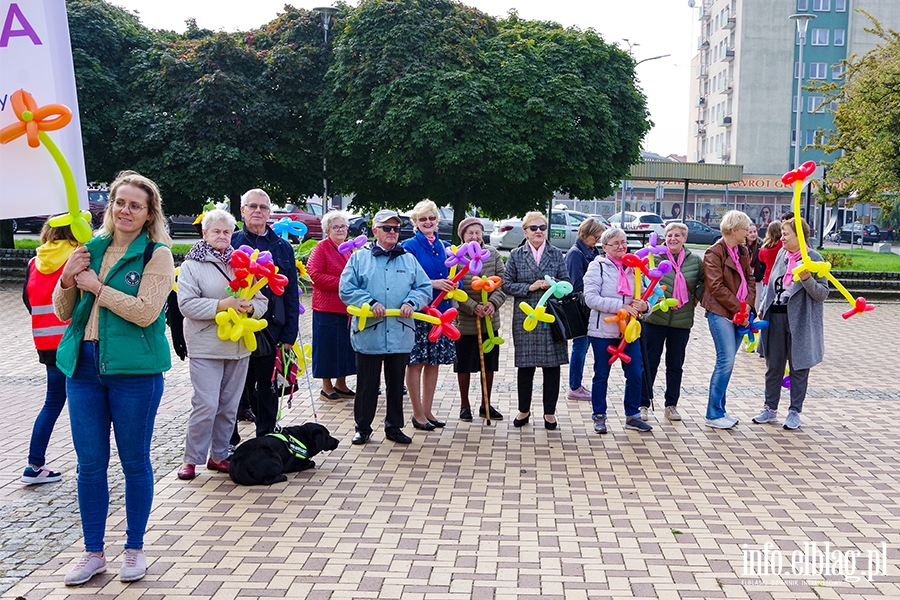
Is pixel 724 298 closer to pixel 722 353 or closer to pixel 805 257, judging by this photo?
pixel 722 353

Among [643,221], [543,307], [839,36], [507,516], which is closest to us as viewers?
[507,516]

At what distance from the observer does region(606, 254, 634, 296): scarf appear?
7406 mm

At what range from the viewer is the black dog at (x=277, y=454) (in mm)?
6023

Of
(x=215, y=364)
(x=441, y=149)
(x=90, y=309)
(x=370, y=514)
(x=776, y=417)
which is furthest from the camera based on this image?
(x=441, y=149)

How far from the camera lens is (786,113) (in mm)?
65000

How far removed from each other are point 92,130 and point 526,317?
1444 cm

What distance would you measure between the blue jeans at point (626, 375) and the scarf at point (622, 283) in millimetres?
412

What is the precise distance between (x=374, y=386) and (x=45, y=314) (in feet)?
8.01

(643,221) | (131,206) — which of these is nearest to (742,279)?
(131,206)

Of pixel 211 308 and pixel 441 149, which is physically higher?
pixel 441 149

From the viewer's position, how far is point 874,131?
2116 centimetres

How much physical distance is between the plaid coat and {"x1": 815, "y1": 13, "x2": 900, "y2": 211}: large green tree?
52.7 feet

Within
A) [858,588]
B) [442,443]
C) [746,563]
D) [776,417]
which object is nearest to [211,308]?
[442,443]

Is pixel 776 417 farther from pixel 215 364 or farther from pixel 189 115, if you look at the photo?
pixel 189 115
